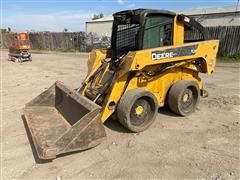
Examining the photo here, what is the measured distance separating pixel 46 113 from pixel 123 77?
1.79 m

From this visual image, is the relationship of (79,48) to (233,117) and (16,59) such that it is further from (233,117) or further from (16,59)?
(233,117)

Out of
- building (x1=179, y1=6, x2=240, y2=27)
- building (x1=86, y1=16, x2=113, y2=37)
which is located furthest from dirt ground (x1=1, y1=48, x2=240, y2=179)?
building (x1=86, y1=16, x2=113, y2=37)

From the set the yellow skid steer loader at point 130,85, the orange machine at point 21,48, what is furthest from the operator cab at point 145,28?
the orange machine at point 21,48

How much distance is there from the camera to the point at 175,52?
4387 millimetres

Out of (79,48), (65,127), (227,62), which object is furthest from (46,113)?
(79,48)

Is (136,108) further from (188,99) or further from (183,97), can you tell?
(188,99)

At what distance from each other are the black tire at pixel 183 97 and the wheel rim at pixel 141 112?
0.63m

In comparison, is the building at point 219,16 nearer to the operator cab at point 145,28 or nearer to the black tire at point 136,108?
the operator cab at point 145,28

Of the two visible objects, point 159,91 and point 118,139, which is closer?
point 118,139

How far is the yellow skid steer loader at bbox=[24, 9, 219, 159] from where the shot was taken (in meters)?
3.60

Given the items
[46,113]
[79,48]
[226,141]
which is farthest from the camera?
[79,48]

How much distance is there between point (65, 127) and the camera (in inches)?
161

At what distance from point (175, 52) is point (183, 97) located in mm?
1063

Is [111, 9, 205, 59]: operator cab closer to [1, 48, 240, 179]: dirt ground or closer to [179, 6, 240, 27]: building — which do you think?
[1, 48, 240, 179]: dirt ground
